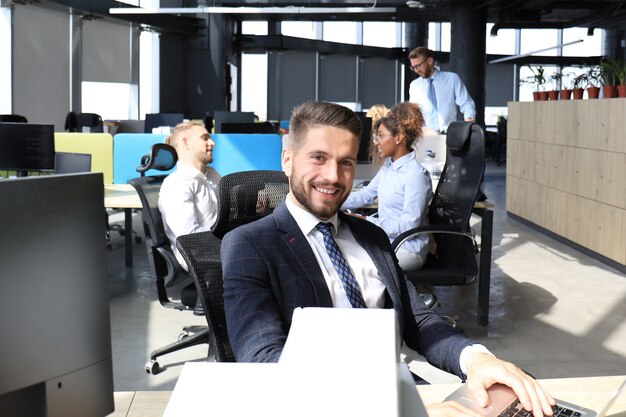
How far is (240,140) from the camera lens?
5.83m

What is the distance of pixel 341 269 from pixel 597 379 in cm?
58

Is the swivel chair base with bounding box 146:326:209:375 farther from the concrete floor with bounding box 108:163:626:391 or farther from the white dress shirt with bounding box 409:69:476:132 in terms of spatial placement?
the white dress shirt with bounding box 409:69:476:132

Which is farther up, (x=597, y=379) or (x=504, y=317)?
(x=597, y=379)

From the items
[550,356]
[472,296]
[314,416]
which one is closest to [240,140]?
[472,296]

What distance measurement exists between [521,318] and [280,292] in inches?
137

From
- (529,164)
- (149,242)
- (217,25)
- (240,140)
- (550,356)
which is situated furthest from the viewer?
(217,25)

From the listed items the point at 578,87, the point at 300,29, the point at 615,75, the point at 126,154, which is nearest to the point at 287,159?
the point at 126,154

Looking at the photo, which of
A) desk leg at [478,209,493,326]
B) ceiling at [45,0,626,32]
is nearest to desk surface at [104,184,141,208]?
desk leg at [478,209,493,326]

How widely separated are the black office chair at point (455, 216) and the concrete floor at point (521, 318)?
464 mm

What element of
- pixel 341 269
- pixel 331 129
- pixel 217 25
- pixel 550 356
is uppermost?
pixel 217 25

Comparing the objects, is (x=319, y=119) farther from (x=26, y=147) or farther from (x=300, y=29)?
(x=300, y=29)

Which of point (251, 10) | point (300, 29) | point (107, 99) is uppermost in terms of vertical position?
point (300, 29)

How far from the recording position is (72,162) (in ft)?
17.8

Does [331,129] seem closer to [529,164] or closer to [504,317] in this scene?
[504,317]
